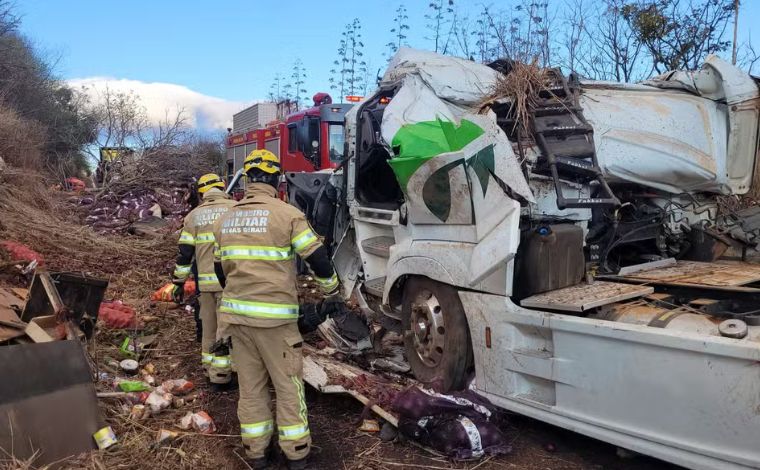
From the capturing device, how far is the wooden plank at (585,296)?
10.1 feet

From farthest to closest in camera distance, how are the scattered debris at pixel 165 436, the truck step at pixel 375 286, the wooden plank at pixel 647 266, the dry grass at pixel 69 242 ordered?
the dry grass at pixel 69 242, the truck step at pixel 375 286, the wooden plank at pixel 647 266, the scattered debris at pixel 165 436

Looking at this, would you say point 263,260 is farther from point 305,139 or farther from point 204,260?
point 305,139

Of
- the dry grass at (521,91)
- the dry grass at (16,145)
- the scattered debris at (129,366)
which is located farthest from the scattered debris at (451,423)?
the dry grass at (16,145)

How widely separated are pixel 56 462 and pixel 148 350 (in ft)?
7.11

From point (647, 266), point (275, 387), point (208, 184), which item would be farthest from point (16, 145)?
point (647, 266)

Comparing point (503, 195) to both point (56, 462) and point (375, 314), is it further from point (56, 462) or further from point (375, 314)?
point (56, 462)

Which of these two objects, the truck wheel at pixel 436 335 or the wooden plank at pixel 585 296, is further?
the truck wheel at pixel 436 335

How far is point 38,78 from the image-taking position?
2225 cm

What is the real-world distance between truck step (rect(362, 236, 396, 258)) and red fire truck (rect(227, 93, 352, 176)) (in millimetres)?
1526

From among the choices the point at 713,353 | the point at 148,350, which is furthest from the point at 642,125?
the point at 148,350

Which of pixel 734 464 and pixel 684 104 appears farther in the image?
pixel 684 104

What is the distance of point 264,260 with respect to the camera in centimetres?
338

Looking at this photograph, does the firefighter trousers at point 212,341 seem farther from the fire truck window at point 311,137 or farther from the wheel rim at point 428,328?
the fire truck window at point 311,137

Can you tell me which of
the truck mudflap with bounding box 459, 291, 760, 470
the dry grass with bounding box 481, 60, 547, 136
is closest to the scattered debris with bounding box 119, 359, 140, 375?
the truck mudflap with bounding box 459, 291, 760, 470
